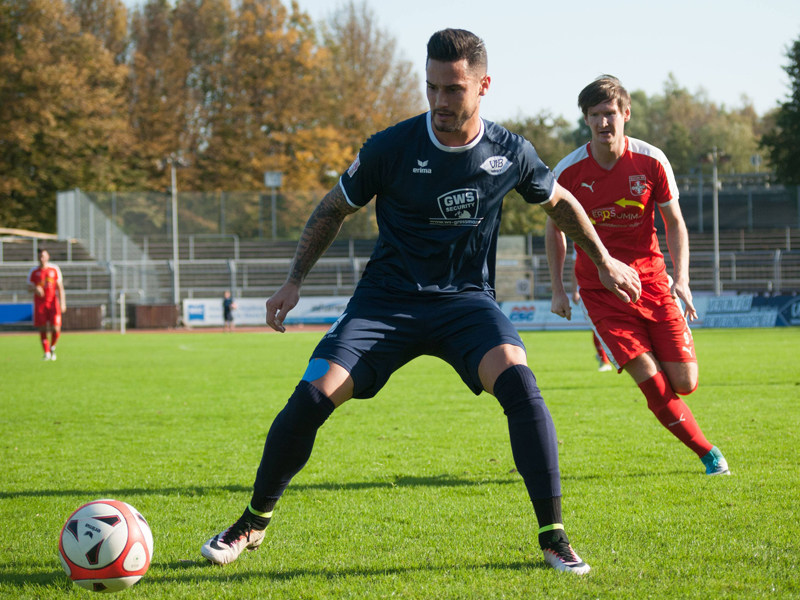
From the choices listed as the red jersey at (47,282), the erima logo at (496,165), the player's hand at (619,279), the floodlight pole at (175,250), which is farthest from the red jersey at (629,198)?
the floodlight pole at (175,250)

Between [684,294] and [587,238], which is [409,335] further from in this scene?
[684,294]

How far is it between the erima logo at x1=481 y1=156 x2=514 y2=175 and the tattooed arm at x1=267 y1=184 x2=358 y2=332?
2.14 feet

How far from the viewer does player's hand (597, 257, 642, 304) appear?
3.93 meters

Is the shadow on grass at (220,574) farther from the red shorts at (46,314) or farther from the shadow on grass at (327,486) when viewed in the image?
the red shorts at (46,314)

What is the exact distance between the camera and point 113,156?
5106 centimetres

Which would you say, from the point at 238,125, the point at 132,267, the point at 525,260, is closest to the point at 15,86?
the point at 238,125

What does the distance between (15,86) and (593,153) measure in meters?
47.7

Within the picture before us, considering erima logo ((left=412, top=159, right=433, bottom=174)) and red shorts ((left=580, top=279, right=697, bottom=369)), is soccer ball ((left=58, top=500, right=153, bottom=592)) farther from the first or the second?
red shorts ((left=580, top=279, right=697, bottom=369))

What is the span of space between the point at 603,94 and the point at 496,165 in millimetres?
1920

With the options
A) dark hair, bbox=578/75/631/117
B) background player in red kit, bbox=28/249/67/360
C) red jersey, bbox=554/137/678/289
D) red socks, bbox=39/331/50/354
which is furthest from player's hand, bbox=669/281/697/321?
red socks, bbox=39/331/50/354

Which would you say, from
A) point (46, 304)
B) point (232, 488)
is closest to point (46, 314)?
point (46, 304)

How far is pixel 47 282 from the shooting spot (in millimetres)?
18516

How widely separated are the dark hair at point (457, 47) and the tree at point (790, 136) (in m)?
57.1

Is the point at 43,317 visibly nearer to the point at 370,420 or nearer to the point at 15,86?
the point at 370,420
